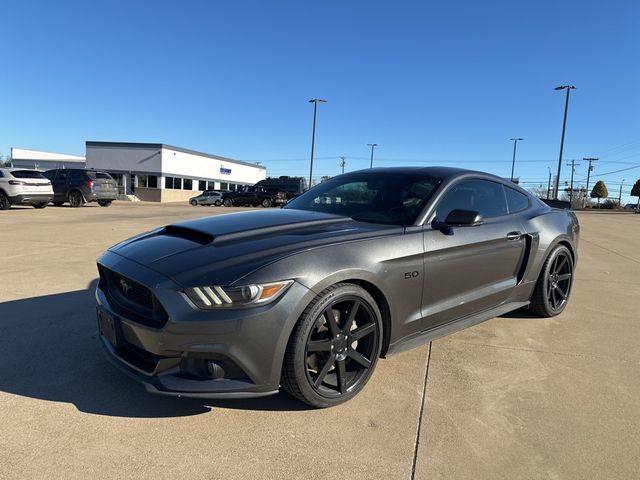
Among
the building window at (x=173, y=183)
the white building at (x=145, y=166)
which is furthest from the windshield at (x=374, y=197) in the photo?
the building window at (x=173, y=183)

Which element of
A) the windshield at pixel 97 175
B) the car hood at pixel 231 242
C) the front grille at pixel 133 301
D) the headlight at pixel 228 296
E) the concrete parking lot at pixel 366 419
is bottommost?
the concrete parking lot at pixel 366 419

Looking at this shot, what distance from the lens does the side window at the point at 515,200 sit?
14.2 feet

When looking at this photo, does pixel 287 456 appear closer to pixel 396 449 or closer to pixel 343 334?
pixel 396 449

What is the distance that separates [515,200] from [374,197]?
1.57 m

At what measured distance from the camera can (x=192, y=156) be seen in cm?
5131

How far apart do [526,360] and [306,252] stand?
7.06ft

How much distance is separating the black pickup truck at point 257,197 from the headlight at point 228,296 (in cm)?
3049

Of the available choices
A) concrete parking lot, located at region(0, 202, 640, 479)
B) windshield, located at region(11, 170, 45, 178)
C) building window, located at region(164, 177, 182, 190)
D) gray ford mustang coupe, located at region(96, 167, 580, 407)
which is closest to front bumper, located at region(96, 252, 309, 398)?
gray ford mustang coupe, located at region(96, 167, 580, 407)

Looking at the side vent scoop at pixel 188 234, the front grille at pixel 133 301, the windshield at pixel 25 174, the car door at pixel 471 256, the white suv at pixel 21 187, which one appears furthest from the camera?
the windshield at pixel 25 174

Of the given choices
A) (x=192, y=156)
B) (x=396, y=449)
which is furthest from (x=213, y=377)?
(x=192, y=156)

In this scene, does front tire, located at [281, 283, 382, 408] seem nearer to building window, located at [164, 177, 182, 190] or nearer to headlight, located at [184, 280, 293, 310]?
headlight, located at [184, 280, 293, 310]

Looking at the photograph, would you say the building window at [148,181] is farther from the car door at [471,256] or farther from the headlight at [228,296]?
the headlight at [228,296]

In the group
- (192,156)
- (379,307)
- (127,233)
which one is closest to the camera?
(379,307)

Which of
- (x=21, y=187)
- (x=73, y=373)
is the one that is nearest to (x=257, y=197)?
(x=21, y=187)
